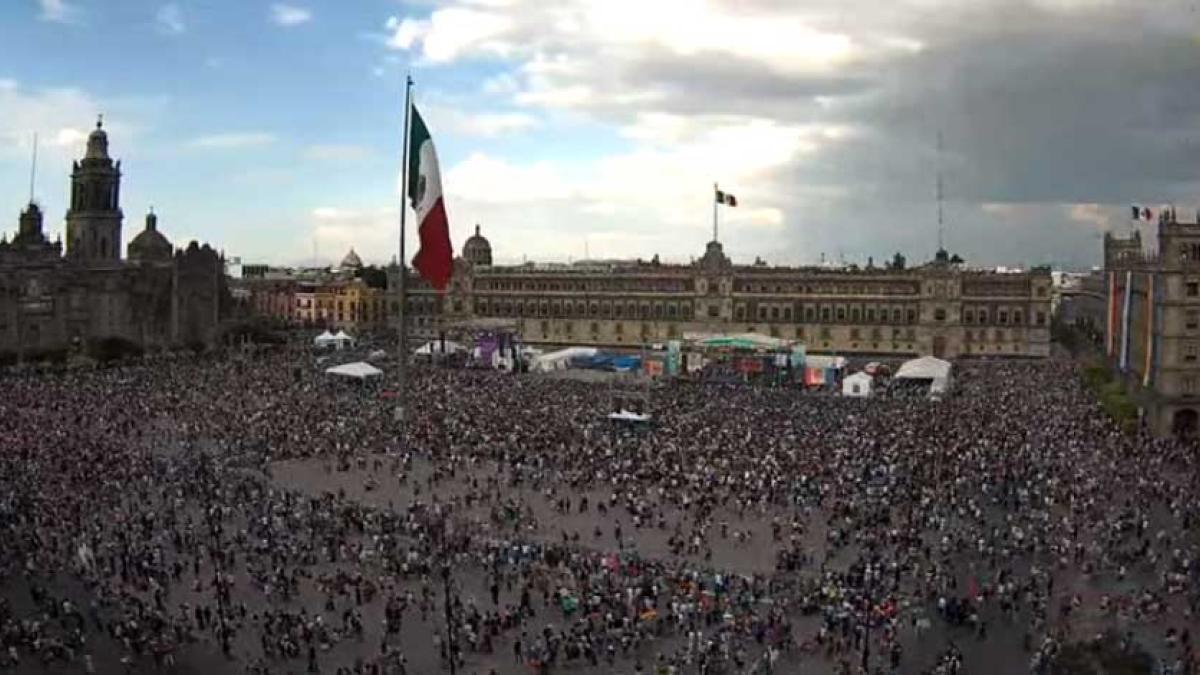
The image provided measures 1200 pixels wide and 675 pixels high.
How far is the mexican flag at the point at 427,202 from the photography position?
97.2 ft

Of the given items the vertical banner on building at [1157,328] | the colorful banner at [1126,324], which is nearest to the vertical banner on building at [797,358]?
the colorful banner at [1126,324]

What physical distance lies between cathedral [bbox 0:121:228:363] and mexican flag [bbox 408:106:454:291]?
2274 inches

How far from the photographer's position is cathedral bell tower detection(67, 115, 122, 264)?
107375 mm

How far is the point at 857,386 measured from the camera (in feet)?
217

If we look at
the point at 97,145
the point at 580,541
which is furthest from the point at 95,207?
the point at 580,541

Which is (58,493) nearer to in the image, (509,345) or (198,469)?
(198,469)

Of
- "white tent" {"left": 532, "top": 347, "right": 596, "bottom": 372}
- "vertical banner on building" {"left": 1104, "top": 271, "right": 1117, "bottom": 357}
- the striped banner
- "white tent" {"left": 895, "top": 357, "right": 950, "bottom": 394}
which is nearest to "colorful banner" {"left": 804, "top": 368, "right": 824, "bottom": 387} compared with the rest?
"white tent" {"left": 895, "top": 357, "right": 950, "bottom": 394}

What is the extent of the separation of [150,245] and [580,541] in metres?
88.3

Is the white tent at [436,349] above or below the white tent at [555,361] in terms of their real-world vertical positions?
above

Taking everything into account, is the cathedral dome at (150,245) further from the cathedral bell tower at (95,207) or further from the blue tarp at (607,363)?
the blue tarp at (607,363)

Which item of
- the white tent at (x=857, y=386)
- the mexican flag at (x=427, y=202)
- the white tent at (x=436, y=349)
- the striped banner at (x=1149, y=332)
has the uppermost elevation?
the mexican flag at (x=427, y=202)

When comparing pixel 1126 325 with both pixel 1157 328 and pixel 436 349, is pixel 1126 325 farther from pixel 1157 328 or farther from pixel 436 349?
pixel 436 349

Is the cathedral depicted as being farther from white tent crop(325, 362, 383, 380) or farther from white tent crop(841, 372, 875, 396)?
white tent crop(841, 372, 875, 396)

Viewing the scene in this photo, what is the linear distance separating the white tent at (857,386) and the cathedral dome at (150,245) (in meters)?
65.7
